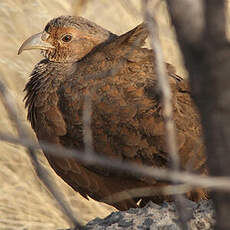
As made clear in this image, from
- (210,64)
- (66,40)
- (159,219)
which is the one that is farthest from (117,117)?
(210,64)

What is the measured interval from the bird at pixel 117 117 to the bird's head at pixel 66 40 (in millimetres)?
190

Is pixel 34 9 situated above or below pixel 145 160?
above

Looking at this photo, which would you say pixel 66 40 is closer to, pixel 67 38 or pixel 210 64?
pixel 67 38

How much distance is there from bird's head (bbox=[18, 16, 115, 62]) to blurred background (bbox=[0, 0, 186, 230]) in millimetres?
529

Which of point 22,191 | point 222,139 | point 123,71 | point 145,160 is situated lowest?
point 22,191

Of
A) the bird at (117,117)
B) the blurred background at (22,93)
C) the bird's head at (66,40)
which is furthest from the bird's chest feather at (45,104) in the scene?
the blurred background at (22,93)

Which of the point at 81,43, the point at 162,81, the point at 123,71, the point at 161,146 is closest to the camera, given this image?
the point at 162,81

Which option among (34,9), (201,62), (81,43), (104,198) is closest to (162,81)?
(201,62)

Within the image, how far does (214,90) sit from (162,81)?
19cm

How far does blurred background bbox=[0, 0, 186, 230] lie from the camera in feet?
20.2

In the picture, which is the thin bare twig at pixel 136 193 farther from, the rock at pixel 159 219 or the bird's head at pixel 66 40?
the bird's head at pixel 66 40

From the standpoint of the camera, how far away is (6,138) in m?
1.79

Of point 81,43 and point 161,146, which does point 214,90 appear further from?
point 81,43

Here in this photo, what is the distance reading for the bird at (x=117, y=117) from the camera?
14.6 feet
